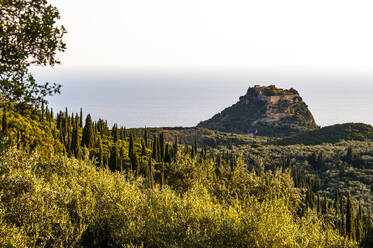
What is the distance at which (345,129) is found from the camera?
17125cm

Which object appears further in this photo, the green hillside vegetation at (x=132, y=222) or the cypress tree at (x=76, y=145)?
the cypress tree at (x=76, y=145)

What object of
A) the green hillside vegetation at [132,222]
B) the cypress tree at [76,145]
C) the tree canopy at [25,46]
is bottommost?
the cypress tree at [76,145]

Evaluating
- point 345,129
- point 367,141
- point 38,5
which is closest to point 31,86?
point 38,5

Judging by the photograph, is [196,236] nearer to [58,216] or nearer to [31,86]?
[58,216]

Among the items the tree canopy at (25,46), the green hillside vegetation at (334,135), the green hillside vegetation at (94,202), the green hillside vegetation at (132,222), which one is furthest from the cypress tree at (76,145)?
the green hillside vegetation at (334,135)

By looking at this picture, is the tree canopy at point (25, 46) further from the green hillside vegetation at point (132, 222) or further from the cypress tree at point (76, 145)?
the cypress tree at point (76, 145)

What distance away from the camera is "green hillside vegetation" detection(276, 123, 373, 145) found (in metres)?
164

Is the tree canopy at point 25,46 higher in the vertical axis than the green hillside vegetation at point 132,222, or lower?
higher

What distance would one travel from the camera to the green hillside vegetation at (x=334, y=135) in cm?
16362

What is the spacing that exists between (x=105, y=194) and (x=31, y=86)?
43.0ft

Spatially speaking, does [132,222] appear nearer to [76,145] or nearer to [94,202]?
[94,202]

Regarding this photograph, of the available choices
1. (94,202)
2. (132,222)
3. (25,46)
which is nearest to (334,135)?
(94,202)

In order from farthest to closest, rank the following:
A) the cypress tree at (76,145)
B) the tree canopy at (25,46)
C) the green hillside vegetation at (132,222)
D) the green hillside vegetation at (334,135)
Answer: the green hillside vegetation at (334,135) < the cypress tree at (76,145) < the green hillside vegetation at (132,222) < the tree canopy at (25,46)

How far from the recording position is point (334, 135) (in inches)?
6649
